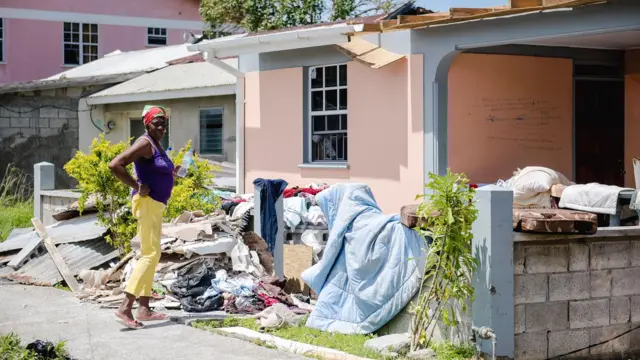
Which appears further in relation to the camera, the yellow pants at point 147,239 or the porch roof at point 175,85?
the porch roof at point 175,85

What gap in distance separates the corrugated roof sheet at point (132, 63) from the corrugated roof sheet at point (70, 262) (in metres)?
10.4

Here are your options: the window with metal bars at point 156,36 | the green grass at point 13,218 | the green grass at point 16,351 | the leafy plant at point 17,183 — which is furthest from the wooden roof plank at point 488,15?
the window with metal bars at point 156,36

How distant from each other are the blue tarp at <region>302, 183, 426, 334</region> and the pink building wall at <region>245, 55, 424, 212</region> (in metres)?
4.49

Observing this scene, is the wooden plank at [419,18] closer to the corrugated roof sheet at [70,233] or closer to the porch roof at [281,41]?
the porch roof at [281,41]

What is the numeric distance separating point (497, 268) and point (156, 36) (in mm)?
29645

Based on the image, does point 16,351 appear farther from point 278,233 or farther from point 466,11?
point 466,11

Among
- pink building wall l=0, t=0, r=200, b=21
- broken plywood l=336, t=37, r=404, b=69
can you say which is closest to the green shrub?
Result: broken plywood l=336, t=37, r=404, b=69

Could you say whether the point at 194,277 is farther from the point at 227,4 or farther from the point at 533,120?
the point at 227,4

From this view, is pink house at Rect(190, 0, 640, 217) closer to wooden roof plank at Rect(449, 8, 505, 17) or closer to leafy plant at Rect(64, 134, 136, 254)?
wooden roof plank at Rect(449, 8, 505, 17)

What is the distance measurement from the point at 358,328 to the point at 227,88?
9.43 metres

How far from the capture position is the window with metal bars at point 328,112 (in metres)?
14.6

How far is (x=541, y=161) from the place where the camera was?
1403 cm

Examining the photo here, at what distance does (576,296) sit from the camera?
766cm

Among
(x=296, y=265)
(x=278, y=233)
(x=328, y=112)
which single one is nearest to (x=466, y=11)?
(x=278, y=233)
